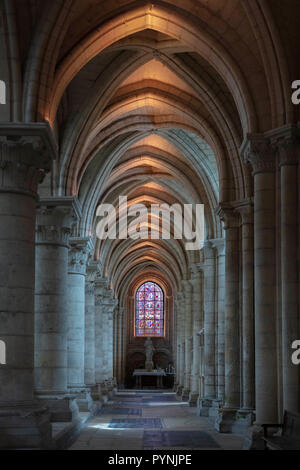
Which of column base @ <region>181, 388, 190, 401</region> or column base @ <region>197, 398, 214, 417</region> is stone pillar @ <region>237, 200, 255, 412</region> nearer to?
column base @ <region>197, 398, 214, 417</region>

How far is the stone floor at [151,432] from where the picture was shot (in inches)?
644

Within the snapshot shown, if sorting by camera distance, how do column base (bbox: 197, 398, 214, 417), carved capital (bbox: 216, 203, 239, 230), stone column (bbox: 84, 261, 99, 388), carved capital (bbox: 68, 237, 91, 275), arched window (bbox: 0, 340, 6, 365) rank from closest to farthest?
arched window (bbox: 0, 340, 6, 365) → carved capital (bbox: 216, 203, 239, 230) → carved capital (bbox: 68, 237, 91, 275) → column base (bbox: 197, 398, 214, 417) → stone column (bbox: 84, 261, 99, 388)

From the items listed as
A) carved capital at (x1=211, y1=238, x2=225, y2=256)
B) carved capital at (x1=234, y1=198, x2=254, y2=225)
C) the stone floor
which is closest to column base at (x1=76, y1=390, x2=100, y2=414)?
the stone floor

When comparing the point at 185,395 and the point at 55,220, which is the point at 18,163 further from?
the point at 185,395

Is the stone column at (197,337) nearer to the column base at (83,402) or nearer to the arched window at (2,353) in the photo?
the column base at (83,402)

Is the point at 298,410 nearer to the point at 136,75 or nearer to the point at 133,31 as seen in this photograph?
the point at 133,31

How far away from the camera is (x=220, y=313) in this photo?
25.0 meters

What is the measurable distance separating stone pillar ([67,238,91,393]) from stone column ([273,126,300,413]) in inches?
442

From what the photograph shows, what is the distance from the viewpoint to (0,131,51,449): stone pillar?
1243 centimetres

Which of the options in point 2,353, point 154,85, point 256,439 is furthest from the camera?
point 154,85

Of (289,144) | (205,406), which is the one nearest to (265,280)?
(289,144)

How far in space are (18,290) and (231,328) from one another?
8.89 m
